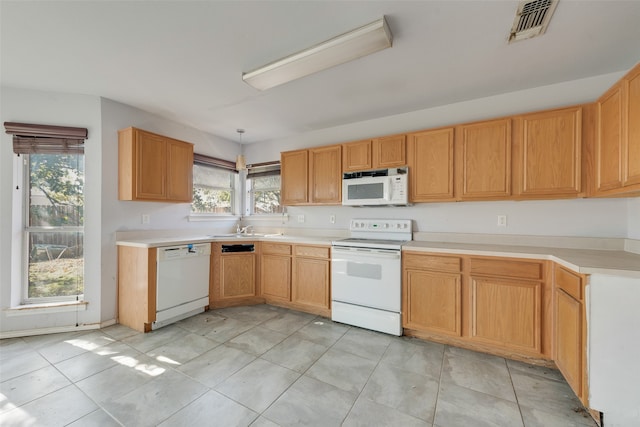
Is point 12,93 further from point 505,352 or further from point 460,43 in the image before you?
point 505,352

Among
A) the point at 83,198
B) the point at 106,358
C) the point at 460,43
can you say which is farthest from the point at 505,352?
the point at 83,198

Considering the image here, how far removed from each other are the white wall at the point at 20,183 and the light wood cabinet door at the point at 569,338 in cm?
421

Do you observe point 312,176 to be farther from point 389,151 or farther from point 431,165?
point 431,165

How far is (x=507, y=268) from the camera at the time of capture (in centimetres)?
215

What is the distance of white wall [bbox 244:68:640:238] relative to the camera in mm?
2277

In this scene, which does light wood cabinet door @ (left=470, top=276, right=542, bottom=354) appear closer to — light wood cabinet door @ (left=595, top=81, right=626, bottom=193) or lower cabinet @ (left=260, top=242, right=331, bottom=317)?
light wood cabinet door @ (left=595, top=81, right=626, bottom=193)

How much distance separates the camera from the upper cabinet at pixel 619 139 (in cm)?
163

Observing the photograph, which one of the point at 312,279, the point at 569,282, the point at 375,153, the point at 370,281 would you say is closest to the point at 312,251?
the point at 312,279

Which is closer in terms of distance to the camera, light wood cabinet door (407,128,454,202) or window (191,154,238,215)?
light wood cabinet door (407,128,454,202)

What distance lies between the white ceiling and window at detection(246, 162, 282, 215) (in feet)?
4.65

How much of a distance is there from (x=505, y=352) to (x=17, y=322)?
4.67 m

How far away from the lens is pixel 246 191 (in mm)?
4527

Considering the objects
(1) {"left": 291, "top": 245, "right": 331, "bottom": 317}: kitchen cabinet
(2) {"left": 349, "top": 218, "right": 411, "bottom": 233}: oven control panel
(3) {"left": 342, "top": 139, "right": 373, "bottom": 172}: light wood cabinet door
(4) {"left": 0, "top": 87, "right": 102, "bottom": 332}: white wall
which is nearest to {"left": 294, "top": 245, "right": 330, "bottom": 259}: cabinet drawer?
(1) {"left": 291, "top": 245, "right": 331, "bottom": 317}: kitchen cabinet

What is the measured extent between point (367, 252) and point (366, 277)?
0.27 meters
